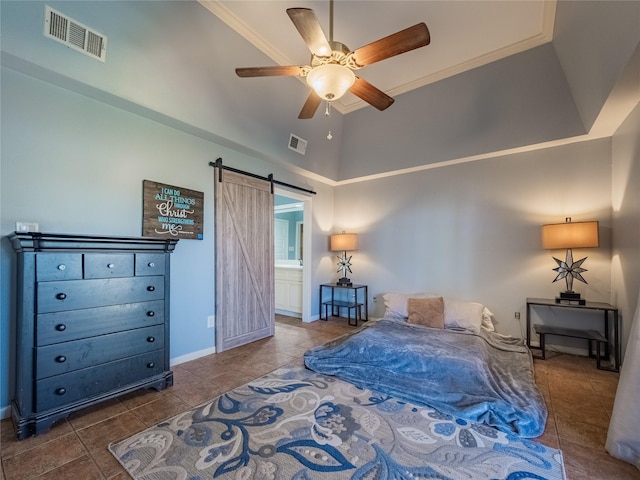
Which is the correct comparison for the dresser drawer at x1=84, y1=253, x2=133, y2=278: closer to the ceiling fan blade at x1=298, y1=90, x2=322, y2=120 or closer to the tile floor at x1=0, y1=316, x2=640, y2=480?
the tile floor at x1=0, y1=316, x2=640, y2=480

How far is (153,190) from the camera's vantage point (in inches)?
109

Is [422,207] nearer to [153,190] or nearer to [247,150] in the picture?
[247,150]

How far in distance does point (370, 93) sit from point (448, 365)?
2536 millimetres

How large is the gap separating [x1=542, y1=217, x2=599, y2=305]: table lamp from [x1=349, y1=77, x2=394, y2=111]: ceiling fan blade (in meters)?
2.43

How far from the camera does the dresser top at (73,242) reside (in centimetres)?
180

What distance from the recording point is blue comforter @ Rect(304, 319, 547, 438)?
2.02 m

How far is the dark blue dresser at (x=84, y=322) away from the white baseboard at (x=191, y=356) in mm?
515

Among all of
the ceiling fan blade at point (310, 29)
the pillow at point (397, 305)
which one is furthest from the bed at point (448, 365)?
the ceiling fan blade at point (310, 29)

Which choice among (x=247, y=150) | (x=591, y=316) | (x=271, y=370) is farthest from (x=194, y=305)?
(x=591, y=316)

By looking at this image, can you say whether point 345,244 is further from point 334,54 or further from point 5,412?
point 5,412

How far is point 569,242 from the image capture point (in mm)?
3000

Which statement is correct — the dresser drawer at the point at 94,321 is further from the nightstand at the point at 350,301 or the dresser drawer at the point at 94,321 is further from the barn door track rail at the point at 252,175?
the nightstand at the point at 350,301

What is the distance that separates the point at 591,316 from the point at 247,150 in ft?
15.3

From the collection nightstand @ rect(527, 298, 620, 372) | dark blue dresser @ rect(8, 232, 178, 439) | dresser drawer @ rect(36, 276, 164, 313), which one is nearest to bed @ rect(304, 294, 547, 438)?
nightstand @ rect(527, 298, 620, 372)
